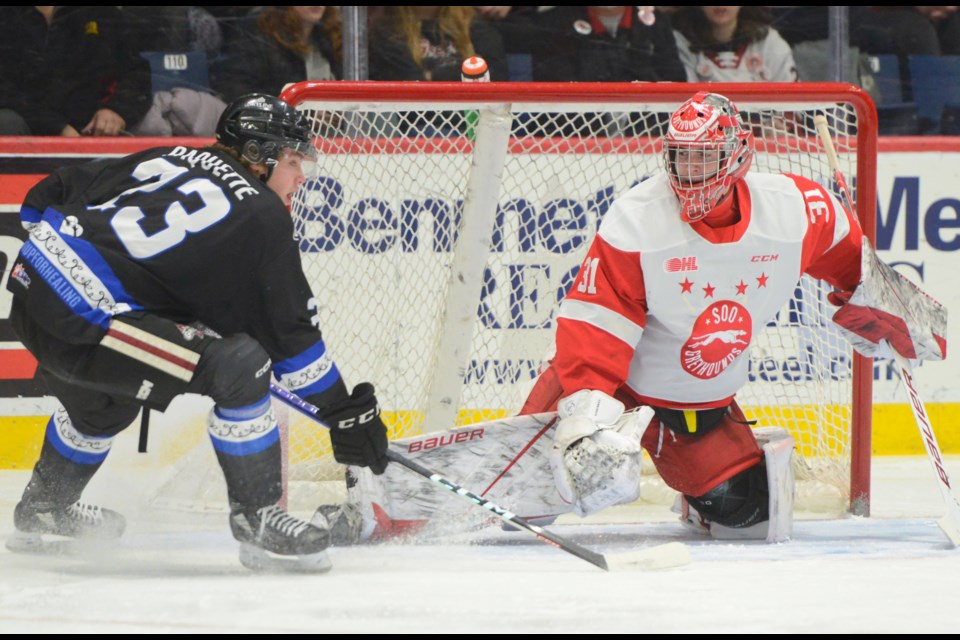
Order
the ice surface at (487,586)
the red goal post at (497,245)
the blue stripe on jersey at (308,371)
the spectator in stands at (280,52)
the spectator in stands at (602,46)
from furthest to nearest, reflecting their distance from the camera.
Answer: the spectator in stands at (602,46) → the spectator in stands at (280,52) → the red goal post at (497,245) → the blue stripe on jersey at (308,371) → the ice surface at (487,586)

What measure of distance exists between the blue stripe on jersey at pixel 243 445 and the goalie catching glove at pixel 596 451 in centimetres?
56

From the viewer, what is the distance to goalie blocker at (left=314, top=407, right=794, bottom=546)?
2576 millimetres

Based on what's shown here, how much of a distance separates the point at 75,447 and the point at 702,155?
1347 millimetres

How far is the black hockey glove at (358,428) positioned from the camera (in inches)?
89.3

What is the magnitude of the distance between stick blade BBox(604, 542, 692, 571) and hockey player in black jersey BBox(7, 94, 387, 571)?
1.56ft

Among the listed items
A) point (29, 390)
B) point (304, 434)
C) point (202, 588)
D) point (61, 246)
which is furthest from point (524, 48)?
point (202, 588)

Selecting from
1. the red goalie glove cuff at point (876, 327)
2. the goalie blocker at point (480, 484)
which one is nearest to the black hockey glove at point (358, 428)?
the goalie blocker at point (480, 484)

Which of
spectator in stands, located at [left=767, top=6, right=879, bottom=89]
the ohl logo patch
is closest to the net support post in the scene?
the ohl logo patch

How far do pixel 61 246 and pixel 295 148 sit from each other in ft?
1.57

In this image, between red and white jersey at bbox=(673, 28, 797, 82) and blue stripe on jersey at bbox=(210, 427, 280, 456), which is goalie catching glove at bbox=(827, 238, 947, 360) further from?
red and white jersey at bbox=(673, 28, 797, 82)

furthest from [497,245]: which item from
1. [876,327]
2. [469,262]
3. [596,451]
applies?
[596,451]

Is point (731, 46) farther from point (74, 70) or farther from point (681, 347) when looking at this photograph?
point (74, 70)

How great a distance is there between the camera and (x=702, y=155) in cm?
240

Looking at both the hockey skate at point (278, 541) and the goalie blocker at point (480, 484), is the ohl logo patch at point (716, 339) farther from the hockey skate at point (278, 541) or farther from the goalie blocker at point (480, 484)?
the hockey skate at point (278, 541)
